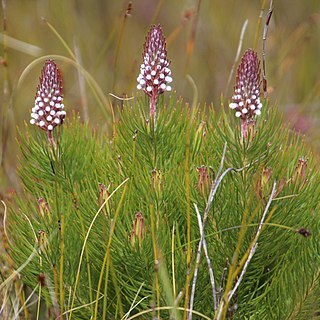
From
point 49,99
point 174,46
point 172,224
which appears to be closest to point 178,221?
point 172,224

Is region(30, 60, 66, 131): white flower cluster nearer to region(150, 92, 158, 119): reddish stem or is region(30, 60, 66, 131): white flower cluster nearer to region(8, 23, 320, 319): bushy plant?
region(8, 23, 320, 319): bushy plant

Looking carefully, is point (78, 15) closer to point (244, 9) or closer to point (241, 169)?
point (244, 9)

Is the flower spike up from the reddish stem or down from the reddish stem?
up

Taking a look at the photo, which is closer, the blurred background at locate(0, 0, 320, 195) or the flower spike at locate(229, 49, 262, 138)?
the flower spike at locate(229, 49, 262, 138)

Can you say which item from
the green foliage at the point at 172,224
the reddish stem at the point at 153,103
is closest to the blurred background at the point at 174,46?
the green foliage at the point at 172,224

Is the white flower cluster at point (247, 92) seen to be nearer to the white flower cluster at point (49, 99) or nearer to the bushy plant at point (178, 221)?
the bushy plant at point (178, 221)

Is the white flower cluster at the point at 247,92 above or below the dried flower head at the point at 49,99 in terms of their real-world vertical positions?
above

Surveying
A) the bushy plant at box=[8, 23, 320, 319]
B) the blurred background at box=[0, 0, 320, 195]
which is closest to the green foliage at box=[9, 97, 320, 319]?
the bushy plant at box=[8, 23, 320, 319]

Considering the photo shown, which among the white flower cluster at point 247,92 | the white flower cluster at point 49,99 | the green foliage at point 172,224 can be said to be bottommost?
the green foliage at point 172,224
